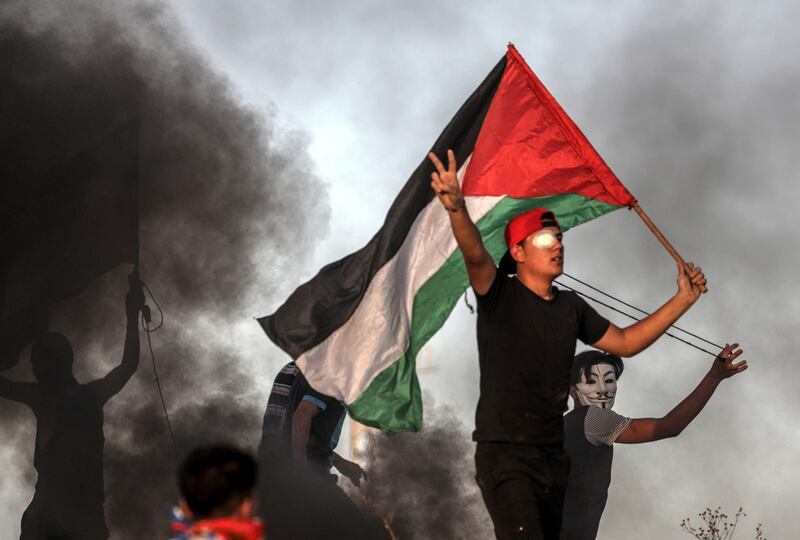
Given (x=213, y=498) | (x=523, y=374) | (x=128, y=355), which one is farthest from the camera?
→ (x=128, y=355)

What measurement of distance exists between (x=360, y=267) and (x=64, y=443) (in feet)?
15.2

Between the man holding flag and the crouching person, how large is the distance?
1.34 m

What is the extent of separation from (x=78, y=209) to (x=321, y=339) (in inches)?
244

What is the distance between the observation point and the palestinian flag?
18.9 feet

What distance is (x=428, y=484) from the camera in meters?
12.4

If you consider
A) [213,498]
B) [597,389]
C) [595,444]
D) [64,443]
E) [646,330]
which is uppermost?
→ [64,443]

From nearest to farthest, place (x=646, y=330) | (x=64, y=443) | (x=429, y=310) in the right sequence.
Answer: (x=646, y=330)
(x=429, y=310)
(x=64, y=443)

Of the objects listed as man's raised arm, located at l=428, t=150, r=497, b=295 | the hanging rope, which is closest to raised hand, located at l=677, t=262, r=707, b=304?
man's raised arm, located at l=428, t=150, r=497, b=295

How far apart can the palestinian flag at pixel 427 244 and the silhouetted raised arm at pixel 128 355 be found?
15.3 feet

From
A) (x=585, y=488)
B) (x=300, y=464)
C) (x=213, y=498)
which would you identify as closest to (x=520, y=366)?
(x=213, y=498)

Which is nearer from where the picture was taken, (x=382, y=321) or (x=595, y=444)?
(x=382, y=321)

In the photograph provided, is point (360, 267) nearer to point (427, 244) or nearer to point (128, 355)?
point (427, 244)

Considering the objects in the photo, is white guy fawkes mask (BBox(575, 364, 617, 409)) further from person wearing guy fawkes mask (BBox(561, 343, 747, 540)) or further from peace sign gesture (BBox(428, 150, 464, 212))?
peace sign gesture (BBox(428, 150, 464, 212))

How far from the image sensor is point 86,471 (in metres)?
9.69
